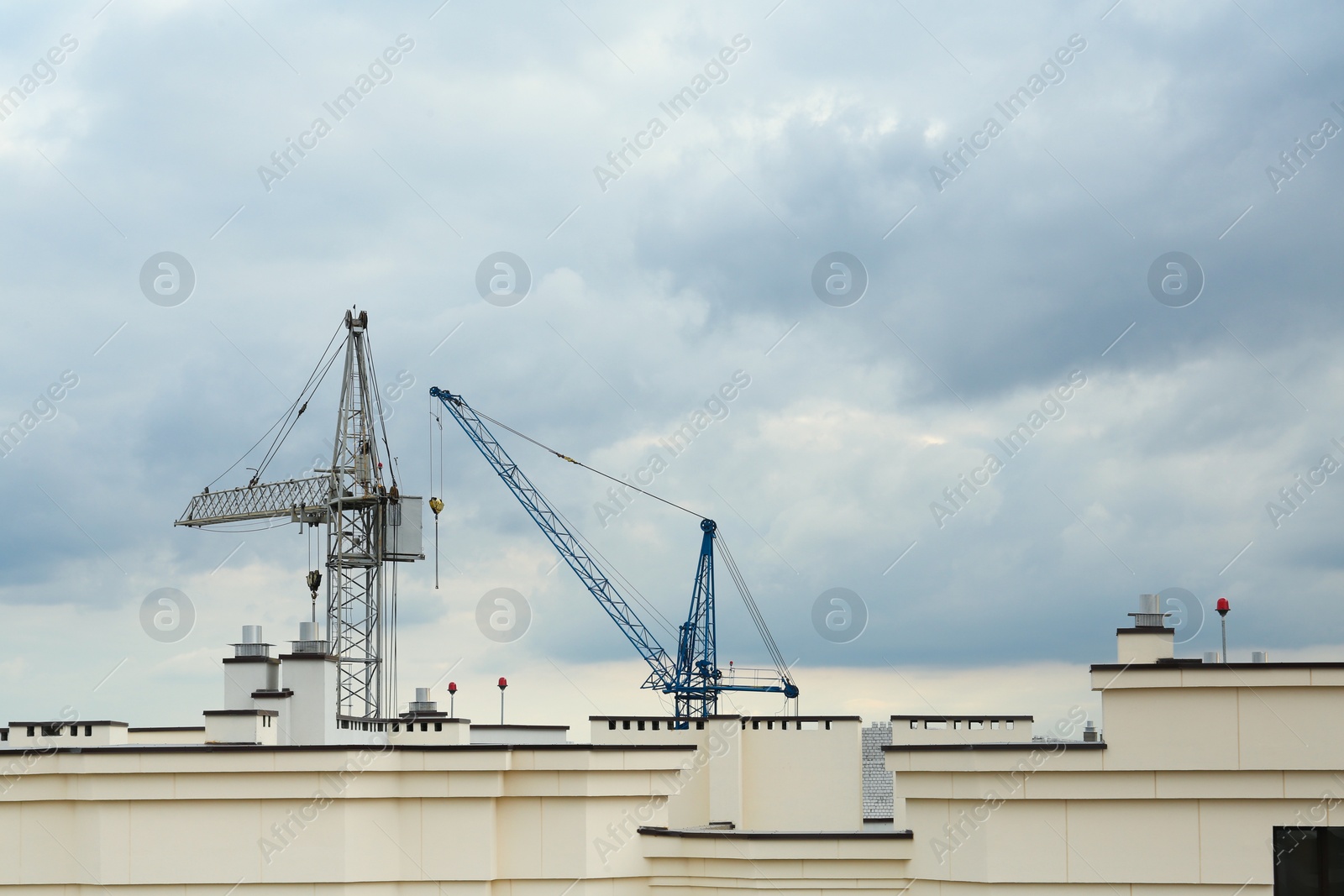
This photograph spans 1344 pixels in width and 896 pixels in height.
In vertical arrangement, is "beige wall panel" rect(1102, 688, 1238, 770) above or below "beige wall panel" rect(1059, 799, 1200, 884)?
above

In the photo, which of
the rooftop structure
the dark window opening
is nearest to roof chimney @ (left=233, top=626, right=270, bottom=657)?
the rooftop structure

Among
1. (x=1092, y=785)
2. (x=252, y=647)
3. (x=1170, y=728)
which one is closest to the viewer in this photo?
(x=1170, y=728)

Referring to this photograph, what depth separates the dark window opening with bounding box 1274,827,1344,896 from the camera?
73.9 ft

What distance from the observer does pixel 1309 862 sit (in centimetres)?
2261

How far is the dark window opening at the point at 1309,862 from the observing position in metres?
22.5

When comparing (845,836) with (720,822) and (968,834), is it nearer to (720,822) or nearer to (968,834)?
(968,834)

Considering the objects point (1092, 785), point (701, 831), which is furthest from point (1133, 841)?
point (701, 831)

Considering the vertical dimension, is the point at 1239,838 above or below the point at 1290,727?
below

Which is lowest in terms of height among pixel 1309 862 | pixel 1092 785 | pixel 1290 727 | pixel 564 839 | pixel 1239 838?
pixel 1309 862

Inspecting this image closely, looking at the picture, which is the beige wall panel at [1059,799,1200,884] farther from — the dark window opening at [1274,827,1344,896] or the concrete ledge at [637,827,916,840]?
the concrete ledge at [637,827,916,840]

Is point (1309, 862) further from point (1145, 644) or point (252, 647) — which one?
point (252, 647)

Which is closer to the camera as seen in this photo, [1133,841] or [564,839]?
[1133,841]

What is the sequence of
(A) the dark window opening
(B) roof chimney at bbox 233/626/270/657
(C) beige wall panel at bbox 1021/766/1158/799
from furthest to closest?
(B) roof chimney at bbox 233/626/270/657 < (C) beige wall panel at bbox 1021/766/1158/799 < (A) the dark window opening

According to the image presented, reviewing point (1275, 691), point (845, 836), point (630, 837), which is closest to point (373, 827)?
point (630, 837)
